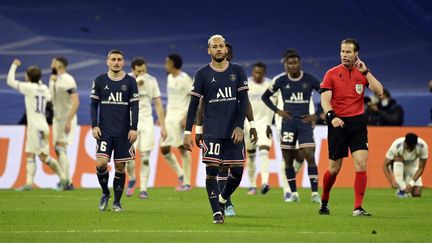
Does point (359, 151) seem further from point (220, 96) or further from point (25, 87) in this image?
point (25, 87)

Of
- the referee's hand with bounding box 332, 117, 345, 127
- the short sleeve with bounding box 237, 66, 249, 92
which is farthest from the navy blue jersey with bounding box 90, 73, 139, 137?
the referee's hand with bounding box 332, 117, 345, 127

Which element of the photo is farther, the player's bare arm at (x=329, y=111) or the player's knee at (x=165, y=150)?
the player's knee at (x=165, y=150)

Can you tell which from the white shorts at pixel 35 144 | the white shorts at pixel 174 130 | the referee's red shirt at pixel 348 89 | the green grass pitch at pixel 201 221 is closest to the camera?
the green grass pitch at pixel 201 221

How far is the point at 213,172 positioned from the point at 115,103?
3.25m

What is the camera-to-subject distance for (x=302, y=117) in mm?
21672

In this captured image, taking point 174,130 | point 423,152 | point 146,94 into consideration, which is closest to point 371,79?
point 423,152

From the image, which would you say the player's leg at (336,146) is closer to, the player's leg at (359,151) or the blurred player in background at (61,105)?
the player's leg at (359,151)

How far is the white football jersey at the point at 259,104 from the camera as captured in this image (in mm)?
25703

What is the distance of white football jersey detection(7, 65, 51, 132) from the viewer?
26000mm

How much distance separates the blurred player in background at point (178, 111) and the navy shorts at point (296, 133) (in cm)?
477

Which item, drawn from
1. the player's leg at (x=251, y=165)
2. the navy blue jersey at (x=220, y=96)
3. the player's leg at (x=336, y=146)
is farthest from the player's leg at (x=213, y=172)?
the player's leg at (x=251, y=165)

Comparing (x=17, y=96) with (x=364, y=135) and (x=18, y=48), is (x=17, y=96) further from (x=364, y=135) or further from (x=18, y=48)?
(x=364, y=135)

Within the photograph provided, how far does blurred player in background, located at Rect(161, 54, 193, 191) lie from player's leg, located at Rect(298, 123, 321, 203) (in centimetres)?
502

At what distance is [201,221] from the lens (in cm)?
1602
